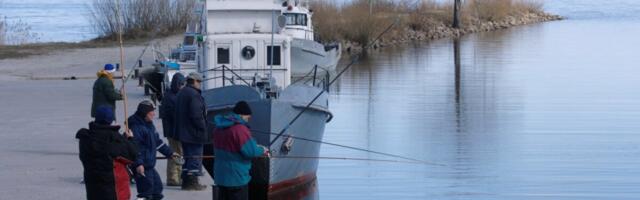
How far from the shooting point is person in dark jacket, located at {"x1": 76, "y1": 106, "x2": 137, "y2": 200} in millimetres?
10594

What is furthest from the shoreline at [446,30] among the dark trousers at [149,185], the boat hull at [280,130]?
the dark trousers at [149,185]

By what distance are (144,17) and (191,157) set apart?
41.9 meters

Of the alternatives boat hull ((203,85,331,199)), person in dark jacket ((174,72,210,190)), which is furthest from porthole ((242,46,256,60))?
person in dark jacket ((174,72,210,190))

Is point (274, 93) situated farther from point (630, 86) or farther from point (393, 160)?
point (630, 86)

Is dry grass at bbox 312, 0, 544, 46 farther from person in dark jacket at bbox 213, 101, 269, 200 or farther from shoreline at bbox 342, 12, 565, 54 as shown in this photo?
person in dark jacket at bbox 213, 101, 269, 200

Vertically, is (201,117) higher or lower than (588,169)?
higher

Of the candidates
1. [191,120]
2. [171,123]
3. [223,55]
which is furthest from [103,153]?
[223,55]

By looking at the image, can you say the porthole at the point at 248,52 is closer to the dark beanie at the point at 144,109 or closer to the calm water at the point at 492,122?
the calm water at the point at 492,122

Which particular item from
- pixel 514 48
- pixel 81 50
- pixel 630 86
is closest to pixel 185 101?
pixel 630 86

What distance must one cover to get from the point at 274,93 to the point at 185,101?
122 inches

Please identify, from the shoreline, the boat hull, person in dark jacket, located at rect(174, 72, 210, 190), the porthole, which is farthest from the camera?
the shoreline

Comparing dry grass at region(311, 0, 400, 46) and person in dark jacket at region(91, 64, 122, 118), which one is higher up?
dry grass at region(311, 0, 400, 46)

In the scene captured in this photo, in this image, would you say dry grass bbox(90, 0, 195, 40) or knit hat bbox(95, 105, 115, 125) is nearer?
knit hat bbox(95, 105, 115, 125)

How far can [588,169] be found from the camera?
70.2 ft
